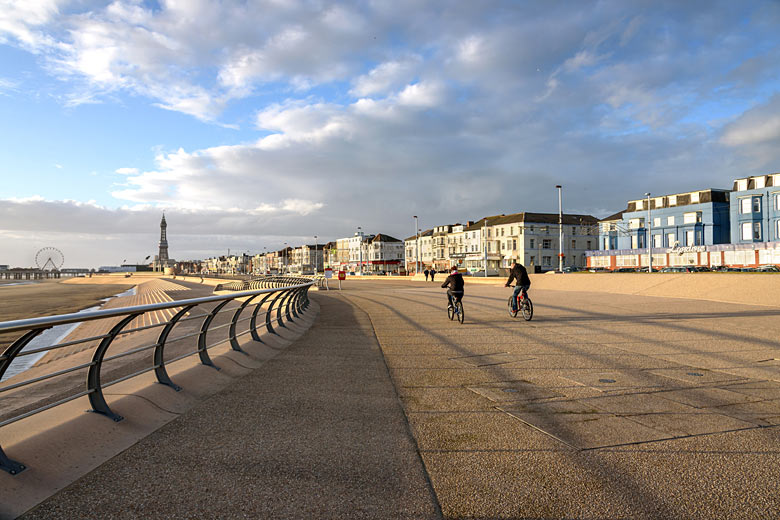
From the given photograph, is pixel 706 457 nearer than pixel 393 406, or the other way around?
pixel 706 457

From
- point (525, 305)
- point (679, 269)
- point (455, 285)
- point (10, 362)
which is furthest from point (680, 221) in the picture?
point (10, 362)

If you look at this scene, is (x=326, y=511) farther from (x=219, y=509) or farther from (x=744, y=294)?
(x=744, y=294)

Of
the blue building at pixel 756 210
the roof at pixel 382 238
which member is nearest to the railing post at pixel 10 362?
the blue building at pixel 756 210

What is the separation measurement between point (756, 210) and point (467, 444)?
68092 mm

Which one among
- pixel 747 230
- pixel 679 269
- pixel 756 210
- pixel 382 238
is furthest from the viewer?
pixel 382 238

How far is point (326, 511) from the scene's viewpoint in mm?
3359

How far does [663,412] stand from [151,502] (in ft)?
17.4

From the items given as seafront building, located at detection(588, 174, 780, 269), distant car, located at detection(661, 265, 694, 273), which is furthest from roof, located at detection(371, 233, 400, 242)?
distant car, located at detection(661, 265, 694, 273)

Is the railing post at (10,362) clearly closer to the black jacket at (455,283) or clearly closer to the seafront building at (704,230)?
the black jacket at (455,283)

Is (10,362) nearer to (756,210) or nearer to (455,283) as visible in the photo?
(455,283)

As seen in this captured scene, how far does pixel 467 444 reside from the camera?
4.70m

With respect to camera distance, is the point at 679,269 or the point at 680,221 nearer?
the point at 679,269

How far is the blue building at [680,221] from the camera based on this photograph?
65.4m

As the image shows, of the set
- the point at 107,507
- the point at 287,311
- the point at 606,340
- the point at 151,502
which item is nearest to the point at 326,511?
the point at 151,502
